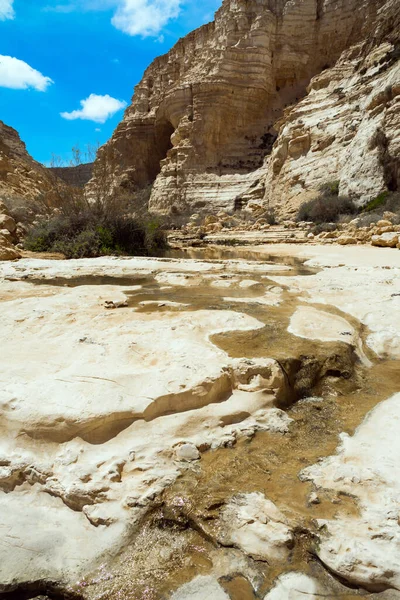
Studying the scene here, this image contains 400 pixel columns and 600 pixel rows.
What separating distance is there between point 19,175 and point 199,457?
1605cm

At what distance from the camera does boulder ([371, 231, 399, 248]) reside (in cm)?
753

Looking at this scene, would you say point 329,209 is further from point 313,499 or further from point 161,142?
point 161,142

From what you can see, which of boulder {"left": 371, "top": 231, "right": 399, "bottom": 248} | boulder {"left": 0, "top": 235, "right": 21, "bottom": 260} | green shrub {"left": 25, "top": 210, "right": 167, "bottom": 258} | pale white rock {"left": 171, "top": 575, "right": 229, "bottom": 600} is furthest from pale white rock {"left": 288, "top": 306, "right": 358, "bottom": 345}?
green shrub {"left": 25, "top": 210, "right": 167, "bottom": 258}

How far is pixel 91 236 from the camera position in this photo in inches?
332

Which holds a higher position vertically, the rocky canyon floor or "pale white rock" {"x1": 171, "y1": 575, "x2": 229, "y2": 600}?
the rocky canyon floor

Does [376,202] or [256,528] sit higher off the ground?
[376,202]

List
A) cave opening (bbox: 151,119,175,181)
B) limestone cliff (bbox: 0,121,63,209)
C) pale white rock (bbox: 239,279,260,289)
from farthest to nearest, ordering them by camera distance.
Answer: cave opening (bbox: 151,119,175,181) → limestone cliff (bbox: 0,121,63,209) → pale white rock (bbox: 239,279,260,289)

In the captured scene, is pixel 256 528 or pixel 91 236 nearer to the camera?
pixel 256 528

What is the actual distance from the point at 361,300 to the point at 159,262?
3.73 m

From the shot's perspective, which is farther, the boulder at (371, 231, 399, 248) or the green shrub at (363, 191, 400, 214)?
the green shrub at (363, 191, 400, 214)

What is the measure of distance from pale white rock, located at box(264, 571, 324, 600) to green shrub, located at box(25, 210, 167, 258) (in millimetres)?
7895

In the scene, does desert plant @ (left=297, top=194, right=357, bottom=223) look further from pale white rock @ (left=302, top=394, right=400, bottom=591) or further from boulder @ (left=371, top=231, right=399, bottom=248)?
pale white rock @ (left=302, top=394, right=400, bottom=591)

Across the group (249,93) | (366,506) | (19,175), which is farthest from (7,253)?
(249,93)

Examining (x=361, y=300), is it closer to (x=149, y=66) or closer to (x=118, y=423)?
(x=118, y=423)
